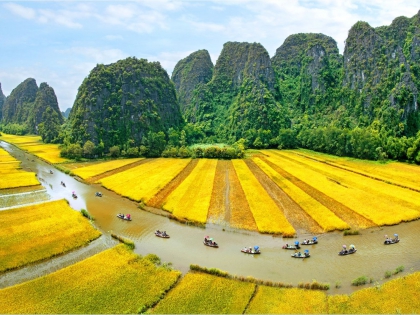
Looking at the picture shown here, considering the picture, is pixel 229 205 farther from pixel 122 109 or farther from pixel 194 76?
pixel 194 76

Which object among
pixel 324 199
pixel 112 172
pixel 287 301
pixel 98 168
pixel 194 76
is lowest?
pixel 287 301

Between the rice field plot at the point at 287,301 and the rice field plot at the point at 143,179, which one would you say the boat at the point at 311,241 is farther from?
the rice field plot at the point at 143,179

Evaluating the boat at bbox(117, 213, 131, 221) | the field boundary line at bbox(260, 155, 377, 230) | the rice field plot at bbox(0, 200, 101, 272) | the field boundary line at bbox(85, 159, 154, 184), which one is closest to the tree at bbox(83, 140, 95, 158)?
the field boundary line at bbox(85, 159, 154, 184)

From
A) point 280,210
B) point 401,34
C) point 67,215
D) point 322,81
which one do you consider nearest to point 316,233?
point 280,210

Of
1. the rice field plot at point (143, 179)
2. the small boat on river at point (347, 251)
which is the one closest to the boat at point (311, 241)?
the small boat on river at point (347, 251)

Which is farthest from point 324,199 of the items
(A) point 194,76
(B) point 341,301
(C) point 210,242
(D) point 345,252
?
(A) point 194,76
